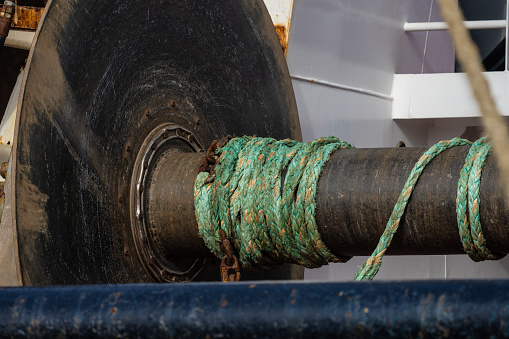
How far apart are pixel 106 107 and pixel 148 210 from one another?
30 centimetres

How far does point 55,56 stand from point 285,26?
135cm

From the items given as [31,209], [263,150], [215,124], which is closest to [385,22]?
[215,124]

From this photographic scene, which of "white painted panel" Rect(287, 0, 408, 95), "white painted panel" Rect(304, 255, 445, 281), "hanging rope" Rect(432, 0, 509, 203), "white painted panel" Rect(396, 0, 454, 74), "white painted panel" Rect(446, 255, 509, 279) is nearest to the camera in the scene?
"hanging rope" Rect(432, 0, 509, 203)

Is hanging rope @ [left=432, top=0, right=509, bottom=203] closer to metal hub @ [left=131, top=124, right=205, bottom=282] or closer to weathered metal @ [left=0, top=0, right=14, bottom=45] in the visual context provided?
metal hub @ [left=131, top=124, right=205, bottom=282]

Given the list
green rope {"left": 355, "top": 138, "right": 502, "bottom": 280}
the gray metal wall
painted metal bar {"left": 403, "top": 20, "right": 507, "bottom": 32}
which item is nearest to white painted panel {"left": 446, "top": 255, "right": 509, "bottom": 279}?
the gray metal wall

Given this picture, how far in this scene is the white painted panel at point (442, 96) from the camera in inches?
151

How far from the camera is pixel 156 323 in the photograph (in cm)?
69

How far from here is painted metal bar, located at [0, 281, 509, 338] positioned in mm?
633

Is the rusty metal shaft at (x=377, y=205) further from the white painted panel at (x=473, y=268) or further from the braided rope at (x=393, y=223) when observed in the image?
the white painted panel at (x=473, y=268)

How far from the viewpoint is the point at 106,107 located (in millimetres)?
1788

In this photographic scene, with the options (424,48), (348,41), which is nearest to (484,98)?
(348,41)

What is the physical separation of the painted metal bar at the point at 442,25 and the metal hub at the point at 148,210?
2.28 m

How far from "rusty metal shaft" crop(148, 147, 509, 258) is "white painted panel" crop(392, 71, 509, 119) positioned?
2191mm

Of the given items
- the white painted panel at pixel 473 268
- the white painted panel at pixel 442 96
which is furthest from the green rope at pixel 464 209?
the white painted panel at pixel 473 268
